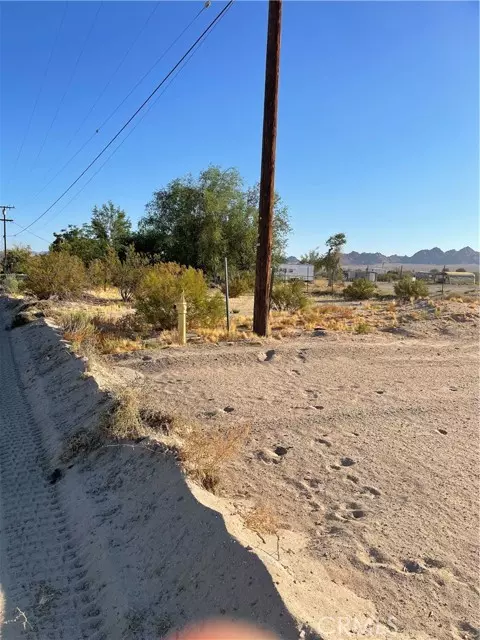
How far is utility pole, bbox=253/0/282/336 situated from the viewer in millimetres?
12900

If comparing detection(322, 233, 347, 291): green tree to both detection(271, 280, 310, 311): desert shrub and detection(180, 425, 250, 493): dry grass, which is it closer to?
detection(271, 280, 310, 311): desert shrub

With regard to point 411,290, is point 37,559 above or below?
below

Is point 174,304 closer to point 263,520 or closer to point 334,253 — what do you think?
point 263,520

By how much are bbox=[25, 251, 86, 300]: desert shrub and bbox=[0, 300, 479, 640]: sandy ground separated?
17005 mm

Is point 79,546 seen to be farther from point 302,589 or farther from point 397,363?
point 397,363

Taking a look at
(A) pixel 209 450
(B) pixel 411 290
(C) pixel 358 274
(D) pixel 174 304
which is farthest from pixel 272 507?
(C) pixel 358 274

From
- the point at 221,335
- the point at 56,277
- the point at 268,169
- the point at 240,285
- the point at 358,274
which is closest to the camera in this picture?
the point at 221,335

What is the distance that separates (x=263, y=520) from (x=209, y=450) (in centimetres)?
125

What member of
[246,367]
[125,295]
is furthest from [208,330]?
[125,295]

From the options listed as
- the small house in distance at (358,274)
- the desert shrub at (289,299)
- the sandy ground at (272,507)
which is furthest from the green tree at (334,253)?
the sandy ground at (272,507)

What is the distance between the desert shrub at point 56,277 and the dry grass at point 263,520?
2234 centimetres

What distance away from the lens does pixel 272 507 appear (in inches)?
178

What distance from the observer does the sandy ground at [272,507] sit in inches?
128

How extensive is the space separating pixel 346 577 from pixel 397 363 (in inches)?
304
